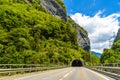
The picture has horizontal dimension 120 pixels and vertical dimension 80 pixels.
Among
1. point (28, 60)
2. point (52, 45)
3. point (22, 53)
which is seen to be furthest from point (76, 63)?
point (28, 60)

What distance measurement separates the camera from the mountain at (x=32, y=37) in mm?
96100

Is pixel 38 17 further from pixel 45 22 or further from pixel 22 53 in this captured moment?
pixel 22 53

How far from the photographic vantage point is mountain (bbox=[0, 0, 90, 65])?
315 ft

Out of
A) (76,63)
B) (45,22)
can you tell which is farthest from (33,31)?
(76,63)

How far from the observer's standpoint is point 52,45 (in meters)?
138

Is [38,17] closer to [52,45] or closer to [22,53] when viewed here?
[52,45]

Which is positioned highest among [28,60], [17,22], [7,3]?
[7,3]

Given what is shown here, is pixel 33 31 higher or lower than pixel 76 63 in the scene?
higher

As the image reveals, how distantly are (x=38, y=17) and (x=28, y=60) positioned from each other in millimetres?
80029

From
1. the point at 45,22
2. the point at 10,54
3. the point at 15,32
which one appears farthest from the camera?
the point at 45,22

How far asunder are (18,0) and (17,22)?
147ft

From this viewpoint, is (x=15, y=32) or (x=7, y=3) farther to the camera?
(x=7, y=3)

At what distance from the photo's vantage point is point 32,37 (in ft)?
426

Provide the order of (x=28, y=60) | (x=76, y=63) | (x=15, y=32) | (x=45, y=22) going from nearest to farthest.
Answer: (x=28, y=60)
(x=15, y=32)
(x=45, y=22)
(x=76, y=63)
